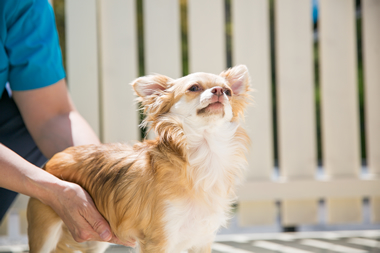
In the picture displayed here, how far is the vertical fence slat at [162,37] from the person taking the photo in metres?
2.95

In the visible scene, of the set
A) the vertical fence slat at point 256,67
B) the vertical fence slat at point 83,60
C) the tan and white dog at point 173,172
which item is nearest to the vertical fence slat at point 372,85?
the vertical fence slat at point 256,67

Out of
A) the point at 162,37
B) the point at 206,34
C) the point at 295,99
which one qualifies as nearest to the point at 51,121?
the point at 162,37

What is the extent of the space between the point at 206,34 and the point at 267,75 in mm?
594

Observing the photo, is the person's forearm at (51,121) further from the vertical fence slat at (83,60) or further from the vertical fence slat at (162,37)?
the vertical fence slat at (162,37)

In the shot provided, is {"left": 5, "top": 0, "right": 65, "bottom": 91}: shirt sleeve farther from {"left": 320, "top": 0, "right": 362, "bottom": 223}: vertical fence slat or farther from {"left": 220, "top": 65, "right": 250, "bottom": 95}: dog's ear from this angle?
{"left": 320, "top": 0, "right": 362, "bottom": 223}: vertical fence slat

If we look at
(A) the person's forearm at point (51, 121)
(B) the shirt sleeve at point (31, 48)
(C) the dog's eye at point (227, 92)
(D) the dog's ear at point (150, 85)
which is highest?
(B) the shirt sleeve at point (31, 48)

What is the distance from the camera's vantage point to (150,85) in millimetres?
1398

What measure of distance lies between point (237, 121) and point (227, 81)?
0.16 metres

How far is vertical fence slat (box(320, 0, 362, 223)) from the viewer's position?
10.1ft

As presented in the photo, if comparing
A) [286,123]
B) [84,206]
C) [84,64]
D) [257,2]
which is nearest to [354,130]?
[286,123]

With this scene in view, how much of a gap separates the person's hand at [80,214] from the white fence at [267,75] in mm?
1566

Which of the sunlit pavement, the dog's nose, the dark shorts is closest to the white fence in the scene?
the sunlit pavement

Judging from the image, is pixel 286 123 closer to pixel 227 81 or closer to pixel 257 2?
pixel 257 2

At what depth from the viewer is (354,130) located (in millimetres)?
3084
